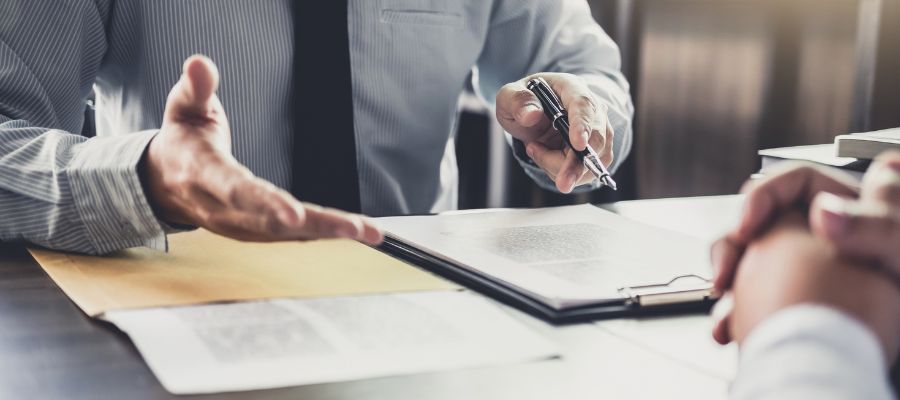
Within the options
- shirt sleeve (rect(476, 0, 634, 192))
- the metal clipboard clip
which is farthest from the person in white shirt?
shirt sleeve (rect(476, 0, 634, 192))

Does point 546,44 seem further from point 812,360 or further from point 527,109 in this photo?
point 812,360

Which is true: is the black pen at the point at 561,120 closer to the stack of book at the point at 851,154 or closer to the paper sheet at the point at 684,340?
the stack of book at the point at 851,154

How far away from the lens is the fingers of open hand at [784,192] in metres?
0.56

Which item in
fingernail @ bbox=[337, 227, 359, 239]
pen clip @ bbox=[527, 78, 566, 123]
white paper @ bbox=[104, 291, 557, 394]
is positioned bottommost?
white paper @ bbox=[104, 291, 557, 394]

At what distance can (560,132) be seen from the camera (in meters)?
1.05

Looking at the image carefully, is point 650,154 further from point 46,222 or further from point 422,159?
point 46,222

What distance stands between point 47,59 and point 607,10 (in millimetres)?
1996

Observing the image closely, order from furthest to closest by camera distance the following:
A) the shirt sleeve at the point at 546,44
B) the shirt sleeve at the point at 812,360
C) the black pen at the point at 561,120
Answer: the shirt sleeve at the point at 546,44
the black pen at the point at 561,120
the shirt sleeve at the point at 812,360

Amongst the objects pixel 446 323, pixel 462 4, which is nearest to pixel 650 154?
pixel 462 4

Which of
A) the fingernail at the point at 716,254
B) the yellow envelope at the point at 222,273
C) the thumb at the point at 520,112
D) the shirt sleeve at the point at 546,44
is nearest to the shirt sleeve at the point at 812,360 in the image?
the fingernail at the point at 716,254

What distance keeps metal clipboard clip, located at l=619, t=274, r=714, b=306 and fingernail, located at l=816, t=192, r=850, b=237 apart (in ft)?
0.77

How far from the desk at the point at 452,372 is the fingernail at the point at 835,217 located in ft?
0.41

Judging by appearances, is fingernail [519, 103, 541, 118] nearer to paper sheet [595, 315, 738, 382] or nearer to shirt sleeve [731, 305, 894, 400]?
paper sheet [595, 315, 738, 382]

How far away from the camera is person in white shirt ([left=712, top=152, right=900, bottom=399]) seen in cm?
43
